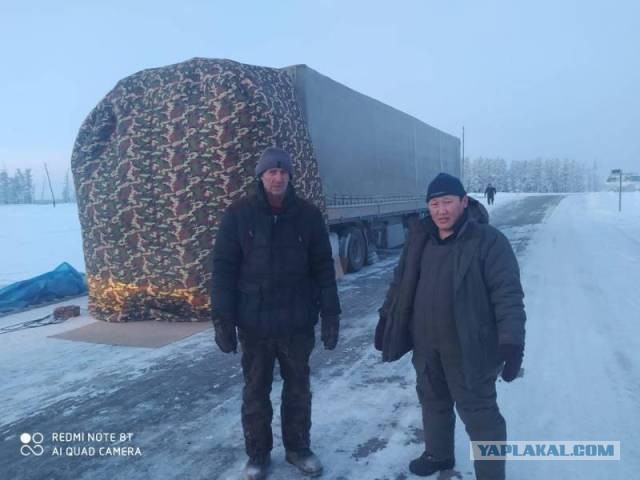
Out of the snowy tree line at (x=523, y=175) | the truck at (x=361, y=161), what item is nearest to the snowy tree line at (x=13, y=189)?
the snowy tree line at (x=523, y=175)

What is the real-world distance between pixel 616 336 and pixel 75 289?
30.3ft

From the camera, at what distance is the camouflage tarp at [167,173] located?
275 inches

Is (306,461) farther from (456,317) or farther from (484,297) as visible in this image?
(484,297)

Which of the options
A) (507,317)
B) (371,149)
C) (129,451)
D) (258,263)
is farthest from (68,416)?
(371,149)

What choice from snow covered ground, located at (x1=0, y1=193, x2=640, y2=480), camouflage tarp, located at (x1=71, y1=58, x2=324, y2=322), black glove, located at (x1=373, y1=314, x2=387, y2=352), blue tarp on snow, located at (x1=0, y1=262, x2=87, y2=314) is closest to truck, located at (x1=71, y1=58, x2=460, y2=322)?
camouflage tarp, located at (x1=71, y1=58, x2=324, y2=322)

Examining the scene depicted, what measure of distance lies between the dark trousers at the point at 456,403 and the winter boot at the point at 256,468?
3.53ft

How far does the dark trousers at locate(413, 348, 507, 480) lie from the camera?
275 cm

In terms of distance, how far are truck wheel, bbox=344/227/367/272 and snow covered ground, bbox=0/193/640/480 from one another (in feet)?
11.8

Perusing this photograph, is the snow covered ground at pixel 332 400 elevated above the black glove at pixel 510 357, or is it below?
below

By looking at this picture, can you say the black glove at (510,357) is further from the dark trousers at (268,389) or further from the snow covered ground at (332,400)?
the dark trousers at (268,389)

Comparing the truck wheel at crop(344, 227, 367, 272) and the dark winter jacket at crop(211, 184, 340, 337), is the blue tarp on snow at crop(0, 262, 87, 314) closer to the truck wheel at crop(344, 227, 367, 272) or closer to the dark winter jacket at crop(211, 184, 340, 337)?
the truck wheel at crop(344, 227, 367, 272)

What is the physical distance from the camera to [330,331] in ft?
10.9

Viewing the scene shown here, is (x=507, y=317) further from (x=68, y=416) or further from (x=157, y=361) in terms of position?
(x=157, y=361)

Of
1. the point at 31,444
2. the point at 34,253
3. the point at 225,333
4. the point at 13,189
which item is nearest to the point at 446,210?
the point at 225,333
